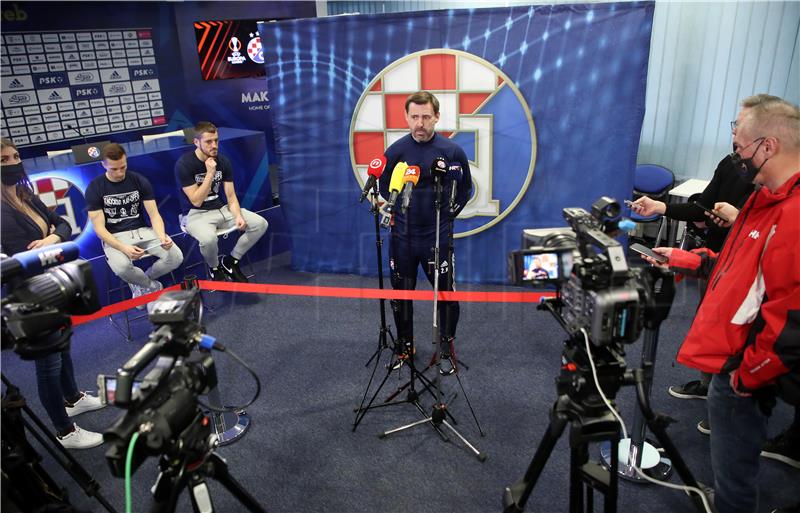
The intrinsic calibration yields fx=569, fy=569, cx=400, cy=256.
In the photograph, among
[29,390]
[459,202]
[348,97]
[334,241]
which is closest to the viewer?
[459,202]

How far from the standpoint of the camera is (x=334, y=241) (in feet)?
17.1

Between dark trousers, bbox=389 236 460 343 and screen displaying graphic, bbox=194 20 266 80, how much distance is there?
363 cm

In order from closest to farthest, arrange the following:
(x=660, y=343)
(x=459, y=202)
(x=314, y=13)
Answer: (x=459, y=202) < (x=660, y=343) < (x=314, y=13)

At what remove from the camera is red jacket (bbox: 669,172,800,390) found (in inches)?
71.2

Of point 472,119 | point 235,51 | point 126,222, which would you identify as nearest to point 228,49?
point 235,51

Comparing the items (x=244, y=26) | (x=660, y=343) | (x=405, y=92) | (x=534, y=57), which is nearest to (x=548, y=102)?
(x=534, y=57)

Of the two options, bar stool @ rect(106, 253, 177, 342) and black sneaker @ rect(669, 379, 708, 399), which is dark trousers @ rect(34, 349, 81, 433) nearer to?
bar stool @ rect(106, 253, 177, 342)

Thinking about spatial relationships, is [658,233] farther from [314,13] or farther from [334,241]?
[314,13]

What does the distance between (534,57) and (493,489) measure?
3.08m

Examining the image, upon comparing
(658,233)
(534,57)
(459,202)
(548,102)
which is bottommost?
(658,233)

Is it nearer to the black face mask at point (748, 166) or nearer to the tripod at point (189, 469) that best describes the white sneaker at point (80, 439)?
the tripod at point (189, 469)

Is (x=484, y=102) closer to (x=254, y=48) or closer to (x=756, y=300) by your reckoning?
(x=756, y=300)

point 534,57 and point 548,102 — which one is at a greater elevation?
point 534,57

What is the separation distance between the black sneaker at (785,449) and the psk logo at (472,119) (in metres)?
2.42
